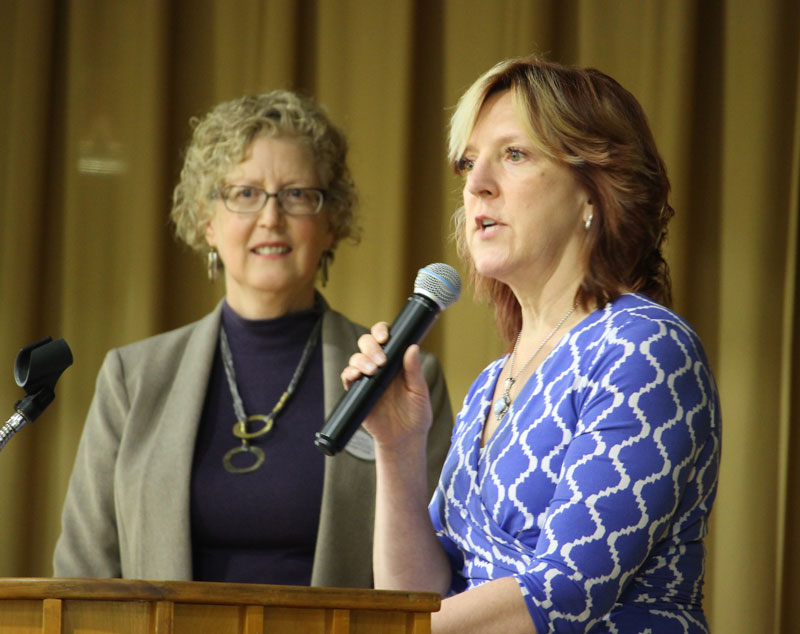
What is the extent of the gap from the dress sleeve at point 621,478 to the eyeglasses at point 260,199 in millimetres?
1487

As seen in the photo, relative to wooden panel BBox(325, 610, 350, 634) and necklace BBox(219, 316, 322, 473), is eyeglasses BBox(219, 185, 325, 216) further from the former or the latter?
wooden panel BBox(325, 610, 350, 634)

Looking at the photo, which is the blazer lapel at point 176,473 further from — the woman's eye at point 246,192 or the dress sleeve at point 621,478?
the dress sleeve at point 621,478

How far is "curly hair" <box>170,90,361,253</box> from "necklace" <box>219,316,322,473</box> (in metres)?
0.31

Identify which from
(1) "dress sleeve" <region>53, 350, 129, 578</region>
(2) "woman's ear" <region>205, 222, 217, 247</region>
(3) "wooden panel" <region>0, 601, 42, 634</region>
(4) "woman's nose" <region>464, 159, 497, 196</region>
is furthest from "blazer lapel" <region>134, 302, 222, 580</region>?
(3) "wooden panel" <region>0, 601, 42, 634</region>

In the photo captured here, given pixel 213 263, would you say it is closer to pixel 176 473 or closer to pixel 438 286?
pixel 176 473

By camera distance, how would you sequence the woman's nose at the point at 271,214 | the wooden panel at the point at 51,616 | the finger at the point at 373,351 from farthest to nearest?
the woman's nose at the point at 271,214 → the finger at the point at 373,351 → the wooden panel at the point at 51,616

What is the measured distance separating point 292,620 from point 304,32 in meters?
2.83

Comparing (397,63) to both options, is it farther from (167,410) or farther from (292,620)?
(292,620)

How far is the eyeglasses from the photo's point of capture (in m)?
2.68

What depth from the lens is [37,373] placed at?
52.1 inches

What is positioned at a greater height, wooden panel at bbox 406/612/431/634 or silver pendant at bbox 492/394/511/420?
silver pendant at bbox 492/394/511/420

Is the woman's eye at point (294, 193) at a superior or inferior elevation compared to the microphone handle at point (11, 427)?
superior

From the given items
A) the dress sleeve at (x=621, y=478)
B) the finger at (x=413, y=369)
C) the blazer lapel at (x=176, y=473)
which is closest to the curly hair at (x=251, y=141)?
the blazer lapel at (x=176, y=473)

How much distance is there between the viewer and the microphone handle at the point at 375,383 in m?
1.38
